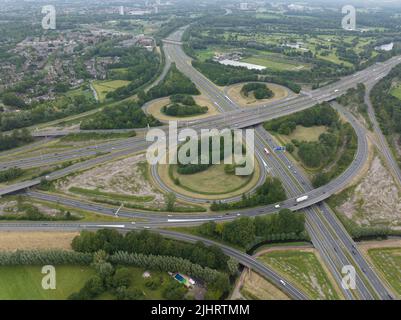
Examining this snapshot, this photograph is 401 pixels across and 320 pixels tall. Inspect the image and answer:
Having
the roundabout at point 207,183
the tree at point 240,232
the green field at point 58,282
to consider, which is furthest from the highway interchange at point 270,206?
the green field at point 58,282

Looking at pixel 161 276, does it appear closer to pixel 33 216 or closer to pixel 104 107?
pixel 33 216

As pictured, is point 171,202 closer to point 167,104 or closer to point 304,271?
point 304,271

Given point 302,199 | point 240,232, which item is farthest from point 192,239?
point 302,199

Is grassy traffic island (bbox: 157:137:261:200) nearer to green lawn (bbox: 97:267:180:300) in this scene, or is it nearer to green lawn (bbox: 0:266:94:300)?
green lawn (bbox: 97:267:180:300)

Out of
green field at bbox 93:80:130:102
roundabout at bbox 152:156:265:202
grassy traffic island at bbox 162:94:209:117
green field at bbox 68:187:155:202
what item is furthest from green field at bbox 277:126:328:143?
green field at bbox 93:80:130:102

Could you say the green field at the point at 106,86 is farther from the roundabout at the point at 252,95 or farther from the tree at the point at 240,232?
the tree at the point at 240,232

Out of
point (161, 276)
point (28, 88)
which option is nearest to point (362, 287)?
point (161, 276)
